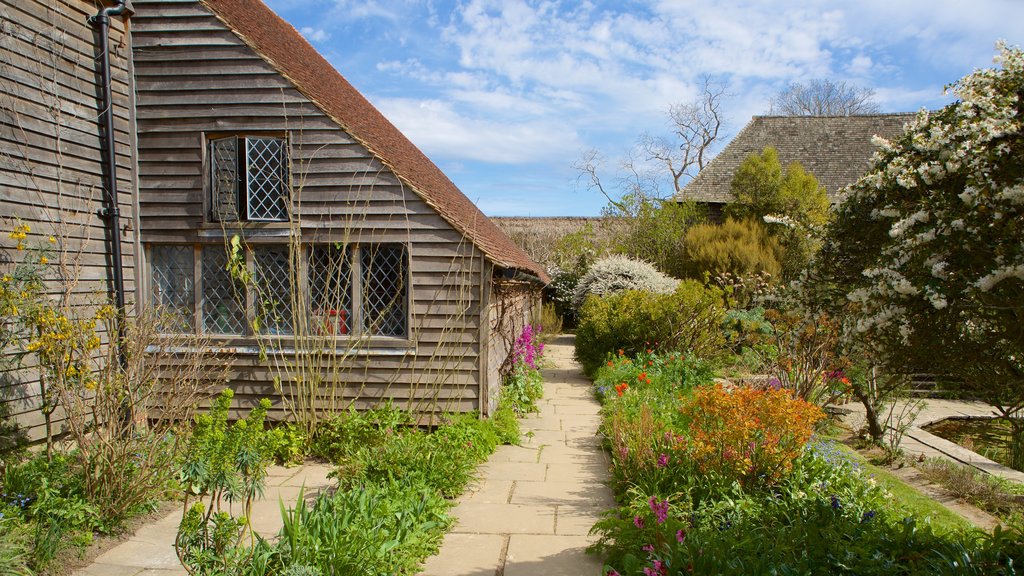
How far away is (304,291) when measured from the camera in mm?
7535

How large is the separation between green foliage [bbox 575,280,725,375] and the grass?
4.89 m

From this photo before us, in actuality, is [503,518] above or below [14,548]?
below

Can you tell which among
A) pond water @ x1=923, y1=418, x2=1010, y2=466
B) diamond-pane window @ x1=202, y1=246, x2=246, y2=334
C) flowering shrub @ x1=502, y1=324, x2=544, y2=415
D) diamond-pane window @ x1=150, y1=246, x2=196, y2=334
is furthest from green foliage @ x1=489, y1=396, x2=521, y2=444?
pond water @ x1=923, y1=418, x2=1010, y2=466

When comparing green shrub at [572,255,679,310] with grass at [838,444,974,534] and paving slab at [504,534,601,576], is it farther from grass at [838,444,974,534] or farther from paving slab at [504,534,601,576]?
paving slab at [504,534,601,576]

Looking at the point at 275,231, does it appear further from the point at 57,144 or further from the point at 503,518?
the point at 503,518

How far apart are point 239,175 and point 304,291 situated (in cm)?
164

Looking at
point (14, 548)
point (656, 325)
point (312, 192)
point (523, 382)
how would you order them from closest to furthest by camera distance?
point (14, 548) < point (312, 192) < point (523, 382) < point (656, 325)

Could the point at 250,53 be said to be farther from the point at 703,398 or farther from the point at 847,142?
the point at 847,142

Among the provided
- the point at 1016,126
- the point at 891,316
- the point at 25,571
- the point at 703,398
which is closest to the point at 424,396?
the point at 703,398

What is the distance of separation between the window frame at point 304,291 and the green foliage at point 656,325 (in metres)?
5.66

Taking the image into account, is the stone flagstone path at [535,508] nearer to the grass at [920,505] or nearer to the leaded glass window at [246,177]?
the grass at [920,505]

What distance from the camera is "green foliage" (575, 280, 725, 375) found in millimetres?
11758

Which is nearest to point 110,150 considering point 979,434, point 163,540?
point 163,540

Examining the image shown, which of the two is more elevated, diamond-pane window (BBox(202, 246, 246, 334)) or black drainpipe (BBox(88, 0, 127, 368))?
black drainpipe (BBox(88, 0, 127, 368))
